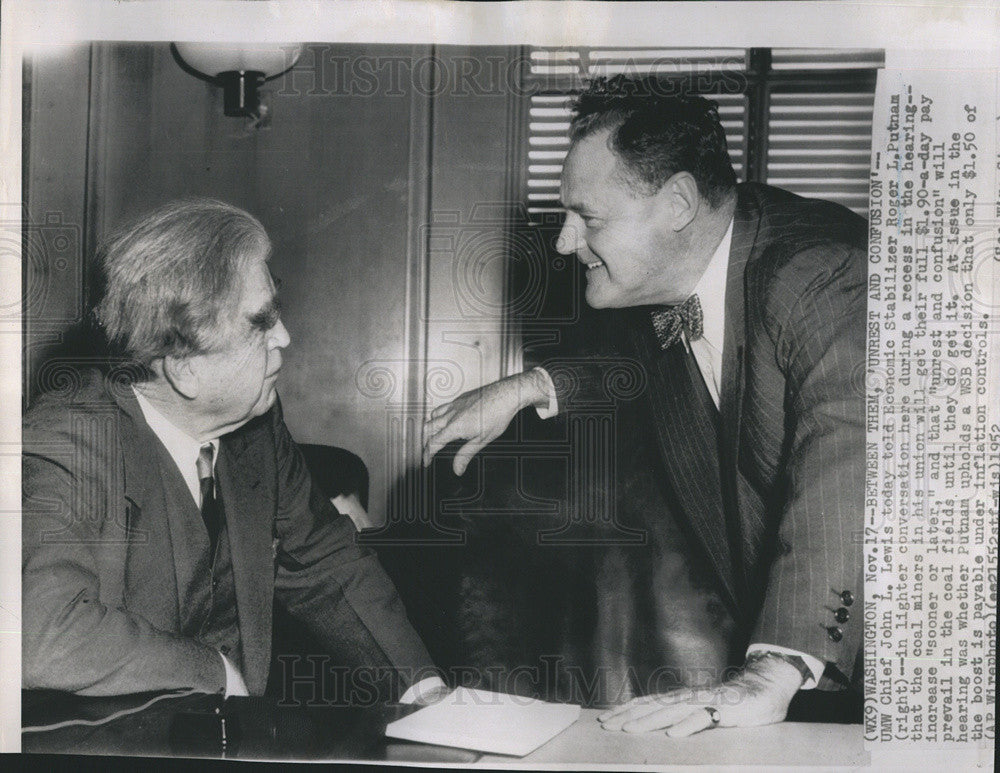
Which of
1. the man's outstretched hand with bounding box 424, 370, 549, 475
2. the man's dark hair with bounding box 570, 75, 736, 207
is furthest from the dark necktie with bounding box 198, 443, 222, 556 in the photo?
the man's dark hair with bounding box 570, 75, 736, 207

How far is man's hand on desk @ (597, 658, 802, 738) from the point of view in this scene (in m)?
1.24

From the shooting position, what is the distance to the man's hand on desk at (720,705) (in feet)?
→ 4.08

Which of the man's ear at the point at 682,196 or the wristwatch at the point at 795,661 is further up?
the man's ear at the point at 682,196

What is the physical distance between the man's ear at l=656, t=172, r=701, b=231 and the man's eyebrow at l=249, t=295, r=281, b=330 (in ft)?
1.70

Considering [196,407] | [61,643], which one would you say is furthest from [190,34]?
[61,643]

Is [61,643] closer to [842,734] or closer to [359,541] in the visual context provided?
[359,541]

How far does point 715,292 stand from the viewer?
1.26 m

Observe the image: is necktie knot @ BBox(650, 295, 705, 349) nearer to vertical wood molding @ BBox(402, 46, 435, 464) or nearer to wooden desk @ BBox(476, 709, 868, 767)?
vertical wood molding @ BBox(402, 46, 435, 464)

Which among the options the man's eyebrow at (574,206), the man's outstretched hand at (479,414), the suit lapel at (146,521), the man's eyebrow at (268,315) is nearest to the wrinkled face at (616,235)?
the man's eyebrow at (574,206)

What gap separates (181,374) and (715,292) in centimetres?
71

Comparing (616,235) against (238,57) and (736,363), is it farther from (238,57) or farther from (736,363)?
(238,57)

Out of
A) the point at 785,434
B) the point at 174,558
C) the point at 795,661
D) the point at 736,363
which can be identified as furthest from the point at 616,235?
the point at 174,558

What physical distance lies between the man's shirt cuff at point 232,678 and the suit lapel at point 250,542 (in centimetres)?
1

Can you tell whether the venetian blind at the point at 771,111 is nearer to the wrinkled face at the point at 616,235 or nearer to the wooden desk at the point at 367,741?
the wrinkled face at the point at 616,235
